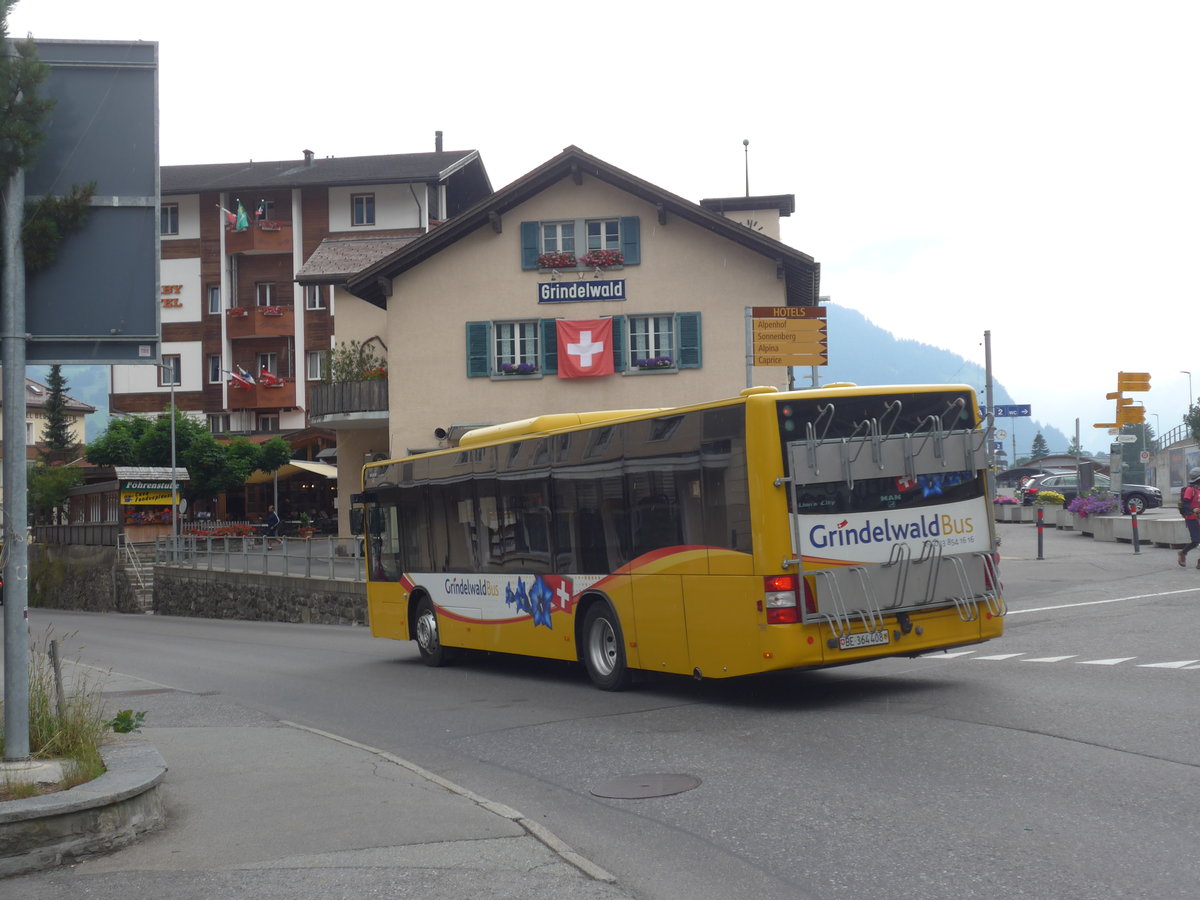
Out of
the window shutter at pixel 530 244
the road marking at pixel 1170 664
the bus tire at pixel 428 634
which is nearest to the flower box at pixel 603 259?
the window shutter at pixel 530 244

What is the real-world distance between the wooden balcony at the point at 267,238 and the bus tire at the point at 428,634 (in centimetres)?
5252

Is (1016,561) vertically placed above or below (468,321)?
below

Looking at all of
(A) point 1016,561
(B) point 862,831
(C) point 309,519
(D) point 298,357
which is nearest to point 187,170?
(D) point 298,357

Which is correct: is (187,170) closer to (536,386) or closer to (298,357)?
(298,357)

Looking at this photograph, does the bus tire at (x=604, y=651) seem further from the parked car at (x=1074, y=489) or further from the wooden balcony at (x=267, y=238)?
the wooden balcony at (x=267, y=238)

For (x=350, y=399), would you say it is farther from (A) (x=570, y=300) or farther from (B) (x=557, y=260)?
(B) (x=557, y=260)

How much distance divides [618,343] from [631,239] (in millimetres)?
2946

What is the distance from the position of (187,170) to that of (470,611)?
6354 centimetres

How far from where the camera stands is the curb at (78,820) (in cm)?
602

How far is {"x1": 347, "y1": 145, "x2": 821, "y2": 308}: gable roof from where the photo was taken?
35.9 metres

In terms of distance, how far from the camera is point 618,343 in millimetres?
36500

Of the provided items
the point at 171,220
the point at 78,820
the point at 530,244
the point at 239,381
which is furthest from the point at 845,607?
the point at 171,220

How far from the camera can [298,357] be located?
218 ft

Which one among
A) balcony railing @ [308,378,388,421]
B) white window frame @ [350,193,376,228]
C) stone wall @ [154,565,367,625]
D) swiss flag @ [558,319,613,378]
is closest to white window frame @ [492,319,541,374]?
swiss flag @ [558,319,613,378]
